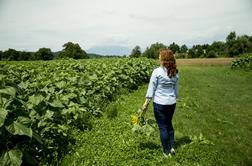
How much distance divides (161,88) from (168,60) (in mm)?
638

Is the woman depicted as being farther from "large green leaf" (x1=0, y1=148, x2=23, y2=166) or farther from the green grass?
"large green leaf" (x1=0, y1=148, x2=23, y2=166)

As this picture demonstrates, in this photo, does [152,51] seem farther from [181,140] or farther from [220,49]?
[181,140]

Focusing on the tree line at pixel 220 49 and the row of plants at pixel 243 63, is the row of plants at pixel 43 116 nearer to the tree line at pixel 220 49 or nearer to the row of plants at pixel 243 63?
the row of plants at pixel 243 63

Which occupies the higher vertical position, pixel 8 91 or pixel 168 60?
pixel 168 60

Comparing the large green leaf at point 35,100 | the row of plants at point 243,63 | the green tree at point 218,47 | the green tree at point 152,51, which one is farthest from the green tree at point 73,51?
the large green leaf at point 35,100

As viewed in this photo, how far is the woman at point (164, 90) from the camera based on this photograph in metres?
7.50

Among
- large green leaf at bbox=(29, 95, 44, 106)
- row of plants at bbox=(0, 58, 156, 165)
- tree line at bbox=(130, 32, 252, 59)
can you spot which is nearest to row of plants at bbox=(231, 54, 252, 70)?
row of plants at bbox=(0, 58, 156, 165)

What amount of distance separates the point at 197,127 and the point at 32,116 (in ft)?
18.0

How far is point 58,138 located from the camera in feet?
26.1

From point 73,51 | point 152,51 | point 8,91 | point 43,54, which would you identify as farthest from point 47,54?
point 8,91

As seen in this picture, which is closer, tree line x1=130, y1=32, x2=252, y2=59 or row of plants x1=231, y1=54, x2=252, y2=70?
row of plants x1=231, y1=54, x2=252, y2=70

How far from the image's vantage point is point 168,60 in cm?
745

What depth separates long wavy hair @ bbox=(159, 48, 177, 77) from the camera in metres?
7.45

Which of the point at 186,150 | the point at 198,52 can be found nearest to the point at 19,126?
the point at 186,150
